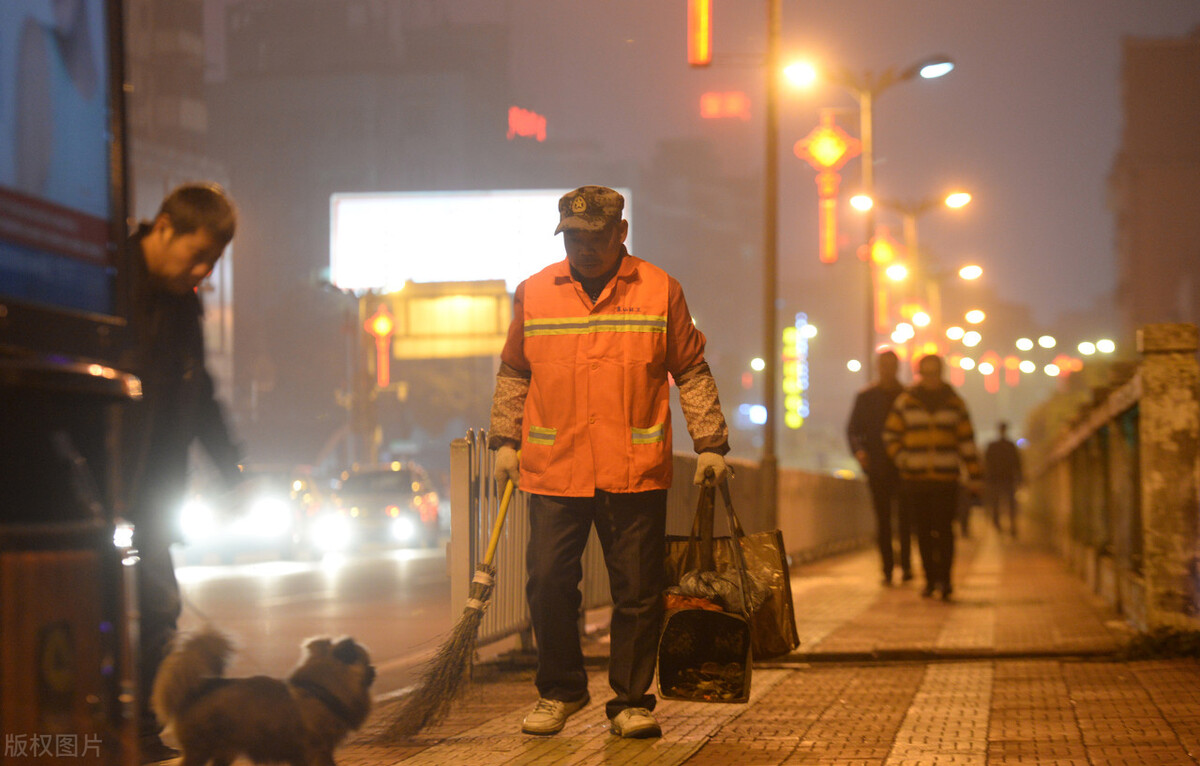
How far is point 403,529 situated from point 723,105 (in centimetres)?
2907

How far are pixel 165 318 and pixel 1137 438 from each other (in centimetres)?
615

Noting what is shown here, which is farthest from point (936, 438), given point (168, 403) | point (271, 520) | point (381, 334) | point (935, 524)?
point (381, 334)

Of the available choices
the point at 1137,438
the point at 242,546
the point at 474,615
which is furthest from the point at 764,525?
the point at 242,546

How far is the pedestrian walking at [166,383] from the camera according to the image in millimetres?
3973

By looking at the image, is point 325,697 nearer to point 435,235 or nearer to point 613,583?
point 613,583

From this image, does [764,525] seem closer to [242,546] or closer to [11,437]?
[242,546]

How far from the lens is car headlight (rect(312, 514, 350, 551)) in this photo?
79.5 ft

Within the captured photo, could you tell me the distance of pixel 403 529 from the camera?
82.9ft

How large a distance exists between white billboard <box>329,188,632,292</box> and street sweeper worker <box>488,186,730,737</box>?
4770 cm

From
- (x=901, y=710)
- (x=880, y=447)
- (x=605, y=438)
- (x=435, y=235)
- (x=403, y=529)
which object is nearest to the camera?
(x=605, y=438)

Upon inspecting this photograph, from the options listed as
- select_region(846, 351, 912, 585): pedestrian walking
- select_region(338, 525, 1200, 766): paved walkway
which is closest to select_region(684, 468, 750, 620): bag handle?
select_region(338, 525, 1200, 766): paved walkway

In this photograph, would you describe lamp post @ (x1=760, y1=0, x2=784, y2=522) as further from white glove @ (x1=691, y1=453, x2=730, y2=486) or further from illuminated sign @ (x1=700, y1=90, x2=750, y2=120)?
illuminated sign @ (x1=700, y1=90, x2=750, y2=120)

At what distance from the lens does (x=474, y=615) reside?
17.0 ft

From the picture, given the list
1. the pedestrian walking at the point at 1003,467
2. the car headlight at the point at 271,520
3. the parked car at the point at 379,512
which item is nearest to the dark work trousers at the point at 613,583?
the car headlight at the point at 271,520
